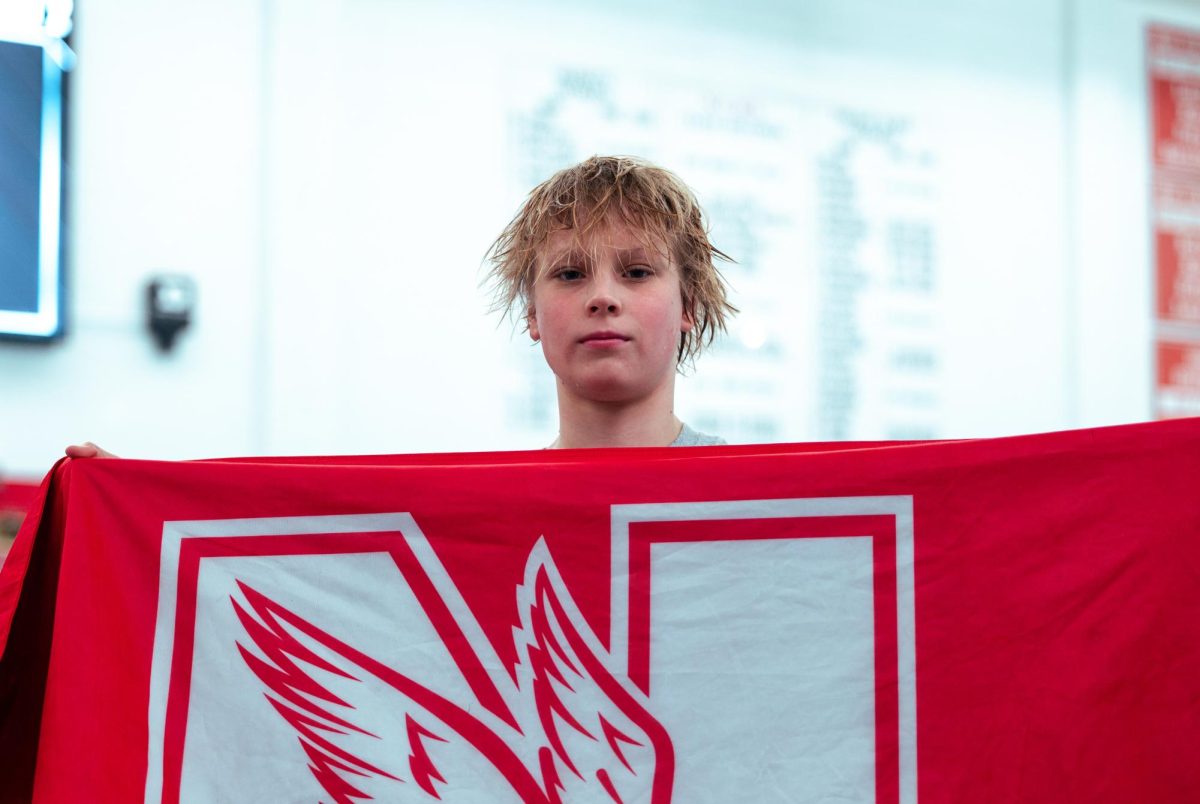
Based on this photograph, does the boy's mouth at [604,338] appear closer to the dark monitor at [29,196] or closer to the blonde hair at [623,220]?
the blonde hair at [623,220]

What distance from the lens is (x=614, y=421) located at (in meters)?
1.32

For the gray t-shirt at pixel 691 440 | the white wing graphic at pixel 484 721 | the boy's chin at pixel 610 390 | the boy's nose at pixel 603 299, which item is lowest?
the white wing graphic at pixel 484 721

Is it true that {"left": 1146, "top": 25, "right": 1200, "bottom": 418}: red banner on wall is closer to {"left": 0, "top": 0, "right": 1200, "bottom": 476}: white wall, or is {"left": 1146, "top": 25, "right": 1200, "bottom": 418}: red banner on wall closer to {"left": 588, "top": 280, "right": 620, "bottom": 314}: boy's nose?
{"left": 0, "top": 0, "right": 1200, "bottom": 476}: white wall

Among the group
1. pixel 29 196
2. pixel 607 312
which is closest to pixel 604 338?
pixel 607 312

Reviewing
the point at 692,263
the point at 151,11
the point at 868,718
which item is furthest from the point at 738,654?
the point at 151,11

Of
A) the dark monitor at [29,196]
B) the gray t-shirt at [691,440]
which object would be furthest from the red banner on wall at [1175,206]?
the gray t-shirt at [691,440]

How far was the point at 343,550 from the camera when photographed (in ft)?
4.06

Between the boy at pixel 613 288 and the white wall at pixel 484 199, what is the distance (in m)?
1.99

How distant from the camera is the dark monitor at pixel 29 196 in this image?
9.96 feet

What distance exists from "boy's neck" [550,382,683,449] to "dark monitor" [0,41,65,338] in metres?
2.08

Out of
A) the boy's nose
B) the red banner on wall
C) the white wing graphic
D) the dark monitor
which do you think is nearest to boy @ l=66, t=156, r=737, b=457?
the boy's nose

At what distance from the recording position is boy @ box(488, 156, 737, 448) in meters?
1.26

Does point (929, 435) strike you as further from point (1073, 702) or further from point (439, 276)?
point (1073, 702)

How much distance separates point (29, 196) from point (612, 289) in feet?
7.22
